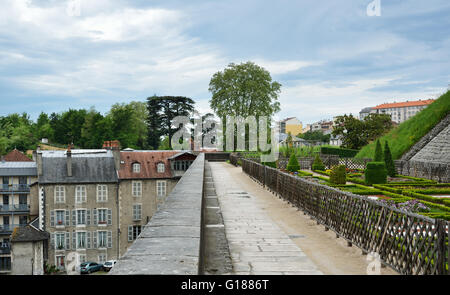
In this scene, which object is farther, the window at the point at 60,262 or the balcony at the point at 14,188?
the balcony at the point at 14,188

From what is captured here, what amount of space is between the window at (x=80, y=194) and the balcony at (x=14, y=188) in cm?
960

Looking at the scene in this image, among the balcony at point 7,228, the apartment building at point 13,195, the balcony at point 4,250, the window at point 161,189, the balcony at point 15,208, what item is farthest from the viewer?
the balcony at point 15,208

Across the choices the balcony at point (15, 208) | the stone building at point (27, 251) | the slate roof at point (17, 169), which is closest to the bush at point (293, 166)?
the stone building at point (27, 251)

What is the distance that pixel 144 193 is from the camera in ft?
167

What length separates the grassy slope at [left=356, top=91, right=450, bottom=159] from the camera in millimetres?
33969

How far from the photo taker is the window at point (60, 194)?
160 ft

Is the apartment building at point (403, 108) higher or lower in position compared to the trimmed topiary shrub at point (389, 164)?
higher

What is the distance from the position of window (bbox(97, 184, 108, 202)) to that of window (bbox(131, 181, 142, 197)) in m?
3.46

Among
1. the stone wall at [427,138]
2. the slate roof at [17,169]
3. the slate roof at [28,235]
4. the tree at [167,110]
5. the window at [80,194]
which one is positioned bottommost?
the slate roof at [28,235]

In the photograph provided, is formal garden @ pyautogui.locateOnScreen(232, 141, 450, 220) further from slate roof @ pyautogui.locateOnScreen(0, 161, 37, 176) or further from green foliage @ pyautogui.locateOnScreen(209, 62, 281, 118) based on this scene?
slate roof @ pyautogui.locateOnScreen(0, 161, 37, 176)

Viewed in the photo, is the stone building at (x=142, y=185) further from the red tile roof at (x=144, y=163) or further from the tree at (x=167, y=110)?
the tree at (x=167, y=110)

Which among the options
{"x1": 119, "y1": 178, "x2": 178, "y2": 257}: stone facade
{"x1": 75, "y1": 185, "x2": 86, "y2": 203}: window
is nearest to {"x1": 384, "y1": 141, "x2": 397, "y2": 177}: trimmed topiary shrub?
{"x1": 119, "y1": 178, "x2": 178, "y2": 257}: stone facade
